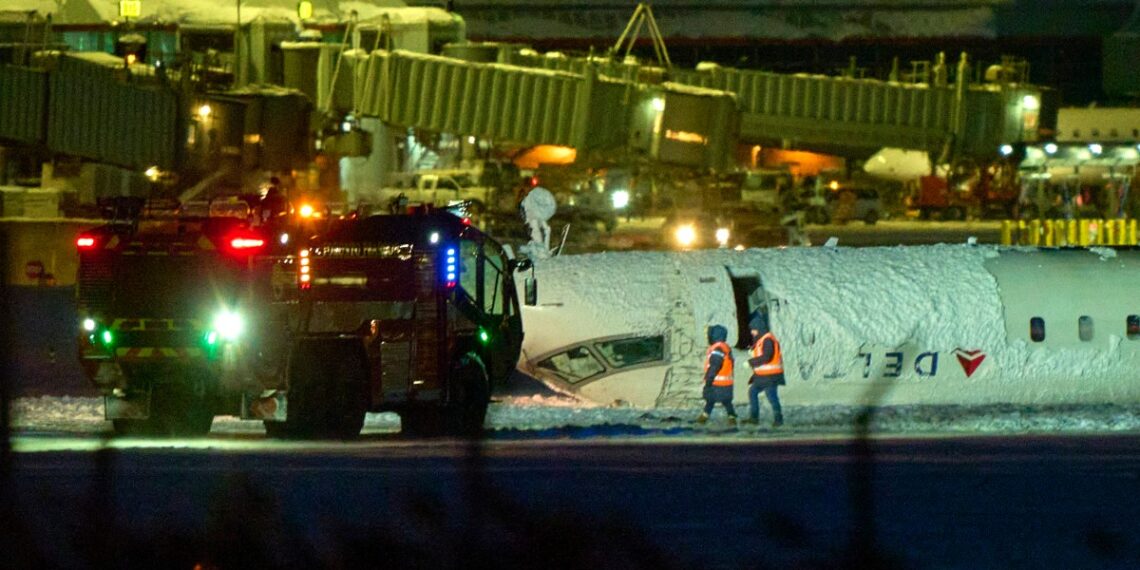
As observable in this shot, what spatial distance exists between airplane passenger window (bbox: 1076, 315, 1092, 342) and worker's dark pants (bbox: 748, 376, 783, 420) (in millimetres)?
4754

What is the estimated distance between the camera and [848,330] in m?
23.5

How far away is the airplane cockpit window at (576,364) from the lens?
77.9ft

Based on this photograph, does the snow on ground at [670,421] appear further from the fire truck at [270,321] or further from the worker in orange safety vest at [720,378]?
the fire truck at [270,321]

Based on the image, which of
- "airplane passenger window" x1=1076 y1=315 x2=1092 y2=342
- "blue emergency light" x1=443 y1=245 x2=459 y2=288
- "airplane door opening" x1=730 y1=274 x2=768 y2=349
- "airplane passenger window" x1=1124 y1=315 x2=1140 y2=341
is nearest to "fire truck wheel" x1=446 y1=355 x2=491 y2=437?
"blue emergency light" x1=443 y1=245 x2=459 y2=288

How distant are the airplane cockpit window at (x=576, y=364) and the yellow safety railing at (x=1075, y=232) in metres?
14.0

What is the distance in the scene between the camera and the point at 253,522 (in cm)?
1207

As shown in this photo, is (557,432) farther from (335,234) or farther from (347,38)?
(347,38)

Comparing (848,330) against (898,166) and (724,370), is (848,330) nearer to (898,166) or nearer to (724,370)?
(724,370)

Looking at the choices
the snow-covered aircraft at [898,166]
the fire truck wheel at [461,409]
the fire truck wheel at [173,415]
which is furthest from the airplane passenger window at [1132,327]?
the snow-covered aircraft at [898,166]

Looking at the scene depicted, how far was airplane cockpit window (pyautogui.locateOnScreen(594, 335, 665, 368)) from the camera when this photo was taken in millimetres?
23594

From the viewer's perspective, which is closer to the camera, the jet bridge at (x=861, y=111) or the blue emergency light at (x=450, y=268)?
the blue emergency light at (x=450, y=268)

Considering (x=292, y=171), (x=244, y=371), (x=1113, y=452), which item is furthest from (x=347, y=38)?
(x=1113, y=452)

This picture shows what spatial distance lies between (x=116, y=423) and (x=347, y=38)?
34960mm

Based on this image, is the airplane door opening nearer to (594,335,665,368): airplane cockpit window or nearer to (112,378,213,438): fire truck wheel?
(594,335,665,368): airplane cockpit window
